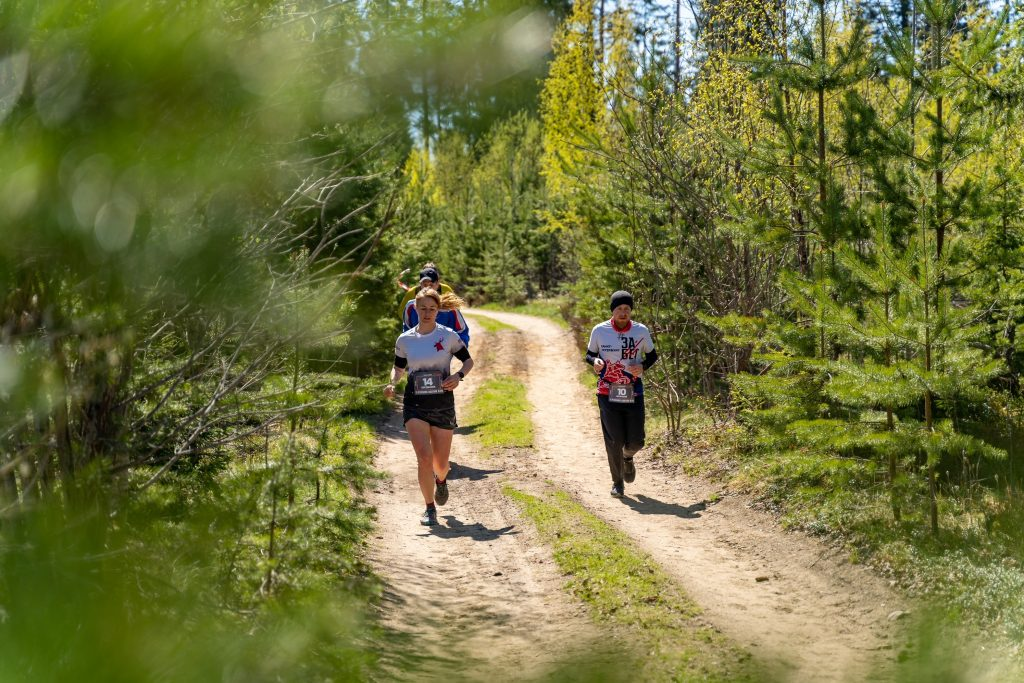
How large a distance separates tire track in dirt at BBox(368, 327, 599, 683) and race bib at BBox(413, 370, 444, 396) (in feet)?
2.85

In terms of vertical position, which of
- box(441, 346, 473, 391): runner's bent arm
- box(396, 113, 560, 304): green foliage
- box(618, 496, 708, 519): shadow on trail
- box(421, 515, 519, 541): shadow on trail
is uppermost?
box(396, 113, 560, 304): green foliage

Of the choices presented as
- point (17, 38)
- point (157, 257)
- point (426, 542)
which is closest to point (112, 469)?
point (157, 257)

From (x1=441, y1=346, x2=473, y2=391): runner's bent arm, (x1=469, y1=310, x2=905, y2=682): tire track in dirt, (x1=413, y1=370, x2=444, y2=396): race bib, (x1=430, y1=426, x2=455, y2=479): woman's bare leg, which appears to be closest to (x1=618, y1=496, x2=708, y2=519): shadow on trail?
(x1=469, y1=310, x2=905, y2=682): tire track in dirt

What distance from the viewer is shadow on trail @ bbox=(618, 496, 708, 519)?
341 inches

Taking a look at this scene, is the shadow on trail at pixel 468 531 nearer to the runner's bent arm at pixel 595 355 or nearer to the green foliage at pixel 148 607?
the runner's bent arm at pixel 595 355

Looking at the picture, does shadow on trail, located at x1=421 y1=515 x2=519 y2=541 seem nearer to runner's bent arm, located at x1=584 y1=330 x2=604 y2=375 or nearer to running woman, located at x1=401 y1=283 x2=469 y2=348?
running woman, located at x1=401 y1=283 x2=469 y2=348

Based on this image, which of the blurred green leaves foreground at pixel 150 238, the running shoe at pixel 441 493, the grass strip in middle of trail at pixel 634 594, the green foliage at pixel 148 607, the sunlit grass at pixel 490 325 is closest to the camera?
the green foliage at pixel 148 607

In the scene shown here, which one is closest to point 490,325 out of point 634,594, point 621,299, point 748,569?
point 621,299

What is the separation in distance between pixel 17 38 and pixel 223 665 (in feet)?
4.16

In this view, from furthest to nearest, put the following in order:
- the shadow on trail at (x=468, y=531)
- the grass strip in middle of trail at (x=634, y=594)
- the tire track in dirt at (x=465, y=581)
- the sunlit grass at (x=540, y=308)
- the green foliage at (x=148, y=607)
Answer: the sunlit grass at (x=540, y=308) → the shadow on trail at (x=468, y=531) → the grass strip in middle of trail at (x=634, y=594) → the tire track in dirt at (x=465, y=581) → the green foliage at (x=148, y=607)

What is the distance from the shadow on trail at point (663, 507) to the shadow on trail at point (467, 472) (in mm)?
1875

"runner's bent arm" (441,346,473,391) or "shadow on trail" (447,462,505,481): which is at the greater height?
"runner's bent arm" (441,346,473,391)

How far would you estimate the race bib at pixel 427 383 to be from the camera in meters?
7.91

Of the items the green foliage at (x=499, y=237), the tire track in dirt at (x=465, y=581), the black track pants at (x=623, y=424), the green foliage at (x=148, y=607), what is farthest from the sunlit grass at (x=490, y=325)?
the green foliage at (x=148, y=607)
